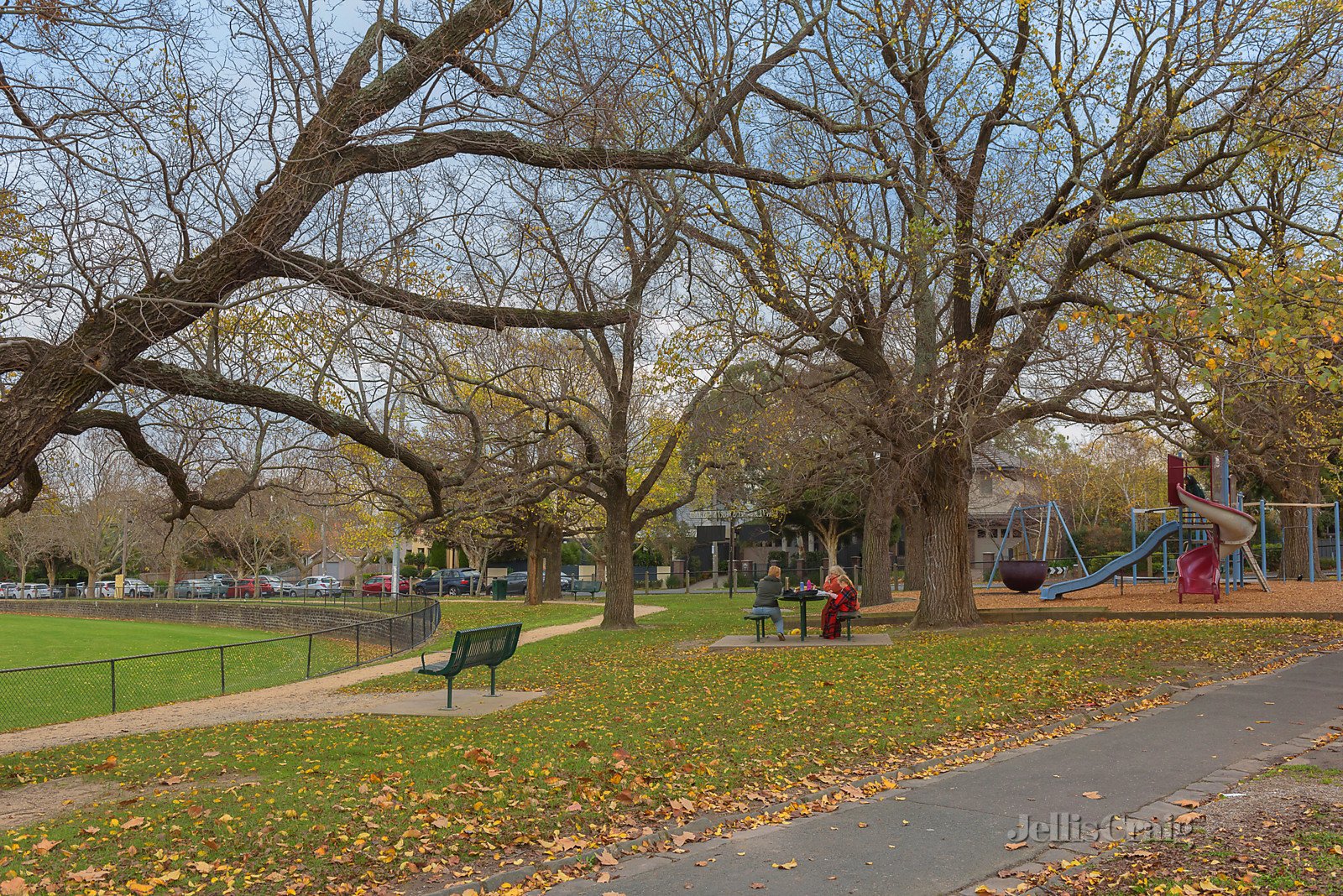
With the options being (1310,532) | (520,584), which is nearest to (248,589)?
(520,584)

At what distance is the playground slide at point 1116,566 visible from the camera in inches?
982

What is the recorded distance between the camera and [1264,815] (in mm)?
6273

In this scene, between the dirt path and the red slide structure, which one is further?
the red slide structure

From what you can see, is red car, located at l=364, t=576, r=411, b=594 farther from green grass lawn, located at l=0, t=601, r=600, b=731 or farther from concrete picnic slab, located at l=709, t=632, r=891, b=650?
concrete picnic slab, located at l=709, t=632, r=891, b=650

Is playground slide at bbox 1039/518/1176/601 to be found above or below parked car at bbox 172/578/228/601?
above

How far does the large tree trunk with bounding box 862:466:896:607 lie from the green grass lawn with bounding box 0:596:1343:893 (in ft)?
41.7

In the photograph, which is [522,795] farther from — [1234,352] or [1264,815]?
[1234,352]

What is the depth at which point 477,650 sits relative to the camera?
1307 centimetres

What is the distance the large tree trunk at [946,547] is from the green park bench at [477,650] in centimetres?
894

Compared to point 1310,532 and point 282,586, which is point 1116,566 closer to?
point 1310,532

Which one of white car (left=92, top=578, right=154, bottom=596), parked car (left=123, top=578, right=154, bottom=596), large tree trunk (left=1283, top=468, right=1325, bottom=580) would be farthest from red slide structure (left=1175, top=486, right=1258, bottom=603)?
parked car (left=123, top=578, right=154, bottom=596)

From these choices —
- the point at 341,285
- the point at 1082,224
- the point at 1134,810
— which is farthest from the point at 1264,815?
the point at 1082,224

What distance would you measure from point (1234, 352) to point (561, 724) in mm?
8006

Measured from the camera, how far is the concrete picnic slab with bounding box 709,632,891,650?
16.9m
